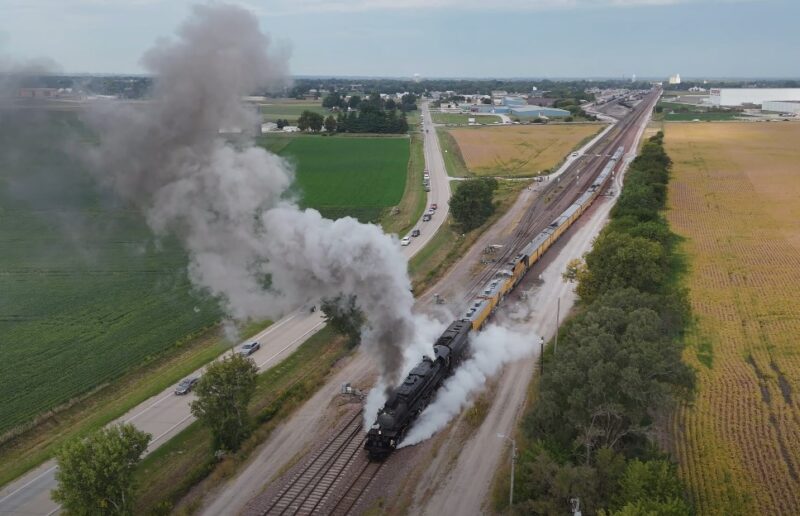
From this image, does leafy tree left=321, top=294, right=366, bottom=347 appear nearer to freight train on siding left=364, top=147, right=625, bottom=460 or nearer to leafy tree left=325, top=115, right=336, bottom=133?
freight train on siding left=364, top=147, right=625, bottom=460

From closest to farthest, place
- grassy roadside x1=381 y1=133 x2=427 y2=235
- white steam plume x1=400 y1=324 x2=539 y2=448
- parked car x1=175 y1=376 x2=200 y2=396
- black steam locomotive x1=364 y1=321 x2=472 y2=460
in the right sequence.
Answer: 1. black steam locomotive x1=364 y1=321 x2=472 y2=460
2. white steam plume x1=400 y1=324 x2=539 y2=448
3. parked car x1=175 y1=376 x2=200 y2=396
4. grassy roadside x1=381 y1=133 x2=427 y2=235

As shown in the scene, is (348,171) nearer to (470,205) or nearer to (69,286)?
(470,205)

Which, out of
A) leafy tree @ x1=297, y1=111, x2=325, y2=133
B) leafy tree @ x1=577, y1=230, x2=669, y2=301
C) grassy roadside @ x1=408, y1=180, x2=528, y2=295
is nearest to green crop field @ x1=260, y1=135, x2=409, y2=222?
leafy tree @ x1=297, y1=111, x2=325, y2=133

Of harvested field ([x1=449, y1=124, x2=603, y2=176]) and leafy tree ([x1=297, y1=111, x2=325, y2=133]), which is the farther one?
leafy tree ([x1=297, y1=111, x2=325, y2=133])

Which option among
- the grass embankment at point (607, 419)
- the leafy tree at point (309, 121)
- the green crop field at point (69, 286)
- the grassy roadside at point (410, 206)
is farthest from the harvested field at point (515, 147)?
the grass embankment at point (607, 419)

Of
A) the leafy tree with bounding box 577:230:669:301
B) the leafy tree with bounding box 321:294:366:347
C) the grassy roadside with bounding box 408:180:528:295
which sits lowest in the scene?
the grassy roadside with bounding box 408:180:528:295
